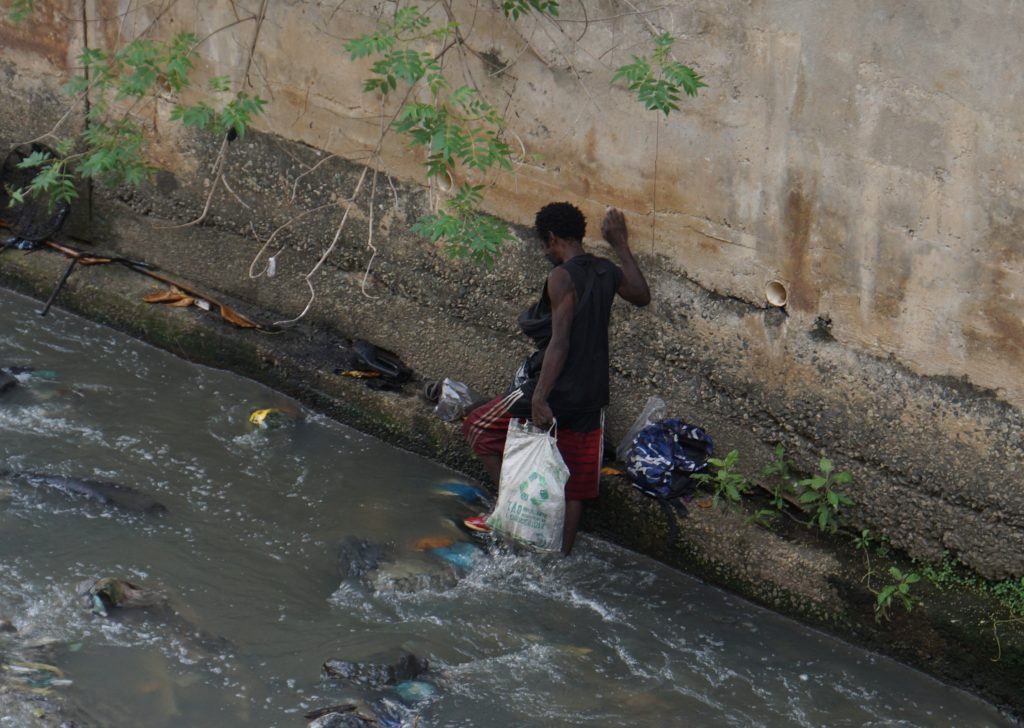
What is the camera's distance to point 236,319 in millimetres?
6168

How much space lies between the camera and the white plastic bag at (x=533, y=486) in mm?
4879

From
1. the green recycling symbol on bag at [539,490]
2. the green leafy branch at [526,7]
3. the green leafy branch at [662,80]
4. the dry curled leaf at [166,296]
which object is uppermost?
the green leafy branch at [526,7]

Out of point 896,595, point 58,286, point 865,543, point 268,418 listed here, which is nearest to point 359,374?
point 268,418

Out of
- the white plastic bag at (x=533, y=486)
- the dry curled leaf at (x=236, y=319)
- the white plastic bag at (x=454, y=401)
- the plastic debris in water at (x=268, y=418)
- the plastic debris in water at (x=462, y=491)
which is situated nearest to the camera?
the white plastic bag at (x=533, y=486)

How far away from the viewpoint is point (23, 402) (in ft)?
18.3

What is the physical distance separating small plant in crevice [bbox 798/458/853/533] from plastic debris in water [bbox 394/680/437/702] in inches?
63.7

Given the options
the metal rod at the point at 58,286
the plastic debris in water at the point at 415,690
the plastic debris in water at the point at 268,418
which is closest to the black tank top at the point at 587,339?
the plastic debris in water at the point at 415,690

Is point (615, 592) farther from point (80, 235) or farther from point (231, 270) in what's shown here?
point (80, 235)

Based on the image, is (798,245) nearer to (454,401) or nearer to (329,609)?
(454,401)

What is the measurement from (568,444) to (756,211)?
1.13 m

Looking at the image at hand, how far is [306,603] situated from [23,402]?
1809 mm

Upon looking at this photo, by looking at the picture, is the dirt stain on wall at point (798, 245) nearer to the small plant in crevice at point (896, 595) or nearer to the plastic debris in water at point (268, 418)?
the small plant in crevice at point (896, 595)

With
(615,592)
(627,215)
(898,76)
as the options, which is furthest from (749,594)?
(898,76)

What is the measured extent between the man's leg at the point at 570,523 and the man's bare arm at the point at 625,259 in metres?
0.83
